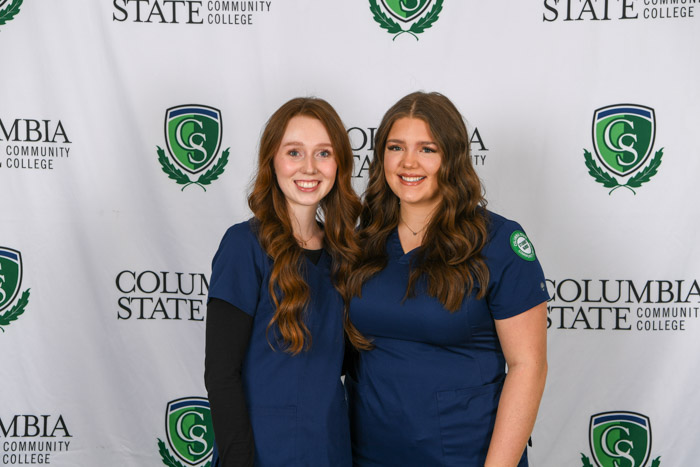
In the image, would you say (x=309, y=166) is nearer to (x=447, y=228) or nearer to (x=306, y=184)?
(x=306, y=184)

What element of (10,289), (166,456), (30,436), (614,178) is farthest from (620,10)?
(30,436)

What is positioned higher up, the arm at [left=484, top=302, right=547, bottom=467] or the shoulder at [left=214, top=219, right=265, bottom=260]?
the shoulder at [left=214, top=219, right=265, bottom=260]

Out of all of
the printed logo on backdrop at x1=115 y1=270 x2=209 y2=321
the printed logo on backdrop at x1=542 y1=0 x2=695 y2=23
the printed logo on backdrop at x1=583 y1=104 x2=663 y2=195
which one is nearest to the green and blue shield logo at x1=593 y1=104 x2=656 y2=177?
the printed logo on backdrop at x1=583 y1=104 x2=663 y2=195

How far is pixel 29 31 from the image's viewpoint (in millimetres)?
2275

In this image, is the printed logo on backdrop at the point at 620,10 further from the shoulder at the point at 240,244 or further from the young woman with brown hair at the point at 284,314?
the shoulder at the point at 240,244

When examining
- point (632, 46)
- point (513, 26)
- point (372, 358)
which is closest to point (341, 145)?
point (372, 358)

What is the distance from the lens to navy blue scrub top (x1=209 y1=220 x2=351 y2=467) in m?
1.36

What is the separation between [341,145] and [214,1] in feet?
3.58

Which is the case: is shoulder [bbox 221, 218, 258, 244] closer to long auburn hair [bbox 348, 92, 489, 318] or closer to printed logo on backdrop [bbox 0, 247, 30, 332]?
long auburn hair [bbox 348, 92, 489, 318]

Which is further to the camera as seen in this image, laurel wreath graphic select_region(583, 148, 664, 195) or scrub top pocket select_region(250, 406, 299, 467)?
laurel wreath graphic select_region(583, 148, 664, 195)

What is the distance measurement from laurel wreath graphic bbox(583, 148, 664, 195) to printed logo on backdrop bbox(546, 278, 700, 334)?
0.33 meters

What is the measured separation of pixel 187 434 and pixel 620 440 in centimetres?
154

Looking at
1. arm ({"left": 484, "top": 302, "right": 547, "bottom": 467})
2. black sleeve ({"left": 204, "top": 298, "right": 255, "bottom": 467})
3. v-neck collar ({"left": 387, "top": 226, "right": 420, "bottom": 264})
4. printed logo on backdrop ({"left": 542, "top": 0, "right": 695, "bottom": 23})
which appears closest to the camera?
black sleeve ({"left": 204, "top": 298, "right": 255, "bottom": 467})

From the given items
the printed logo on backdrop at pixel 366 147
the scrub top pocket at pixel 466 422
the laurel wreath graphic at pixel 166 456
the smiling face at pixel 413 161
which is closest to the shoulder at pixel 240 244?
the smiling face at pixel 413 161
